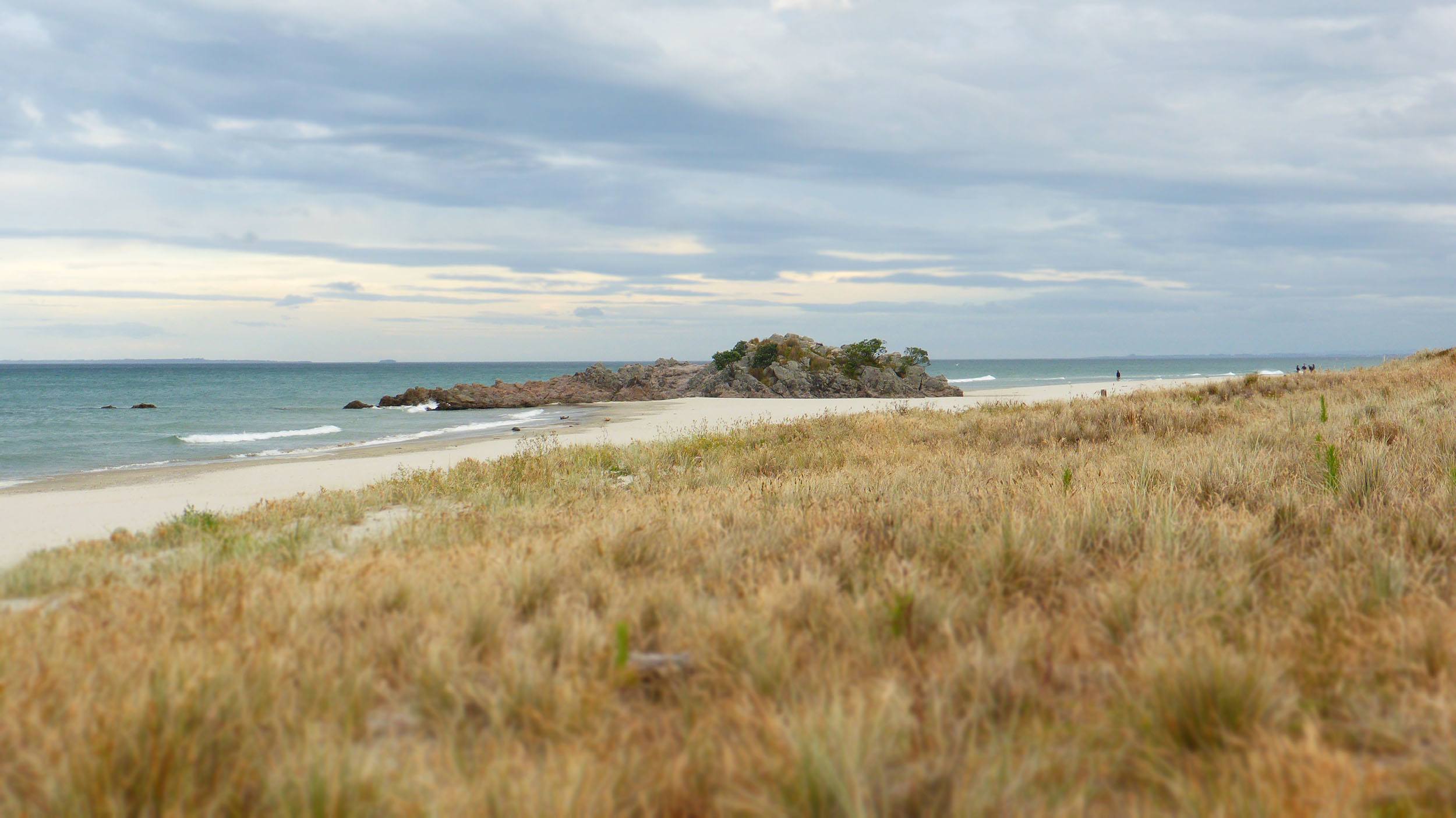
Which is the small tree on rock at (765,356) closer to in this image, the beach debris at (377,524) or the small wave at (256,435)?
the small wave at (256,435)

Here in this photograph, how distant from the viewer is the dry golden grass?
2.29 metres

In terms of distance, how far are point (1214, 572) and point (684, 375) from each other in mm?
49396

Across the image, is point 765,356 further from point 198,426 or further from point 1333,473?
point 1333,473

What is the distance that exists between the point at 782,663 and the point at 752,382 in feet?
140

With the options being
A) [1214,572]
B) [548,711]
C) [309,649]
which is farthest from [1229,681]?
[309,649]

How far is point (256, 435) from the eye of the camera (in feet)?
103

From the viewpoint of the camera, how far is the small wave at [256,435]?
28.1 meters

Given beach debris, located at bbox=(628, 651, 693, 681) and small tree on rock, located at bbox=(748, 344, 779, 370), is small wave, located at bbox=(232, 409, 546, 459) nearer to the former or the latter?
small tree on rock, located at bbox=(748, 344, 779, 370)

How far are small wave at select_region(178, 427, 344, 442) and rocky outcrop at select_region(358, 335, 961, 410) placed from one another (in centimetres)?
1282

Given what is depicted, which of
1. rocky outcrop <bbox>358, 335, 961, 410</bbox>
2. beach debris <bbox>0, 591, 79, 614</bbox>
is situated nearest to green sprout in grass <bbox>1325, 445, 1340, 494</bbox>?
beach debris <bbox>0, 591, 79, 614</bbox>

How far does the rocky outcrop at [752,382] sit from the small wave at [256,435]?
42.1ft

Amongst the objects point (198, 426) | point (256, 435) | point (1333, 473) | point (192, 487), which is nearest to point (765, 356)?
point (256, 435)

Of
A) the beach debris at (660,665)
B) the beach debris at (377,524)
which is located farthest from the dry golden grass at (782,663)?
the beach debris at (377,524)

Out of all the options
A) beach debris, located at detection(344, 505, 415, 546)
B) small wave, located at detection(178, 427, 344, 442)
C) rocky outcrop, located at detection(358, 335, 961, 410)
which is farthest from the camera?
rocky outcrop, located at detection(358, 335, 961, 410)
